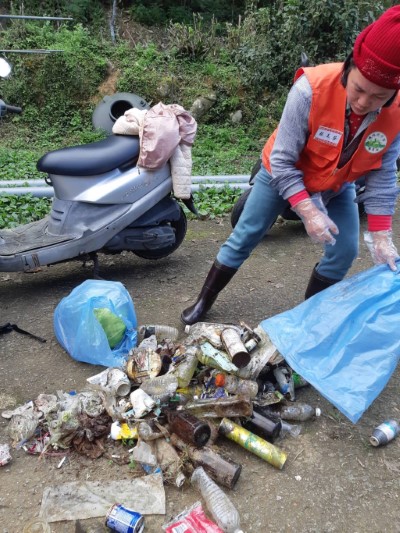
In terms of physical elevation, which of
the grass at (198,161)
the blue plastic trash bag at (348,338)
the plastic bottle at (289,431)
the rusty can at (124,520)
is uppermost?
the blue plastic trash bag at (348,338)

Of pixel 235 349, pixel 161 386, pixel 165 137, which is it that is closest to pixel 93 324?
pixel 161 386

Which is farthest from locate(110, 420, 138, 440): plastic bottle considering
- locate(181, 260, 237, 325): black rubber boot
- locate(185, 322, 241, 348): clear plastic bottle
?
locate(181, 260, 237, 325): black rubber boot

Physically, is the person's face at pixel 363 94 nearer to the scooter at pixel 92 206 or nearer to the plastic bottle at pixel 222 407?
the plastic bottle at pixel 222 407

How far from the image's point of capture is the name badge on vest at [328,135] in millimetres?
2281

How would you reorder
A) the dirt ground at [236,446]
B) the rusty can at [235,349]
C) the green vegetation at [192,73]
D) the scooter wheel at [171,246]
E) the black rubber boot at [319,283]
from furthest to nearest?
1. the green vegetation at [192,73]
2. the scooter wheel at [171,246]
3. the black rubber boot at [319,283]
4. the rusty can at [235,349]
5. the dirt ground at [236,446]

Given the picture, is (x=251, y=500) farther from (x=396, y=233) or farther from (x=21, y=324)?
(x=396, y=233)

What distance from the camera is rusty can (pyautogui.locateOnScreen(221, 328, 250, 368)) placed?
97.7 inches

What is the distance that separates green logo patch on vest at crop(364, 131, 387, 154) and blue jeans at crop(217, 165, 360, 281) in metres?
0.37

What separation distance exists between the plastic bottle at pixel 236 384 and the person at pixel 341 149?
0.76 metres

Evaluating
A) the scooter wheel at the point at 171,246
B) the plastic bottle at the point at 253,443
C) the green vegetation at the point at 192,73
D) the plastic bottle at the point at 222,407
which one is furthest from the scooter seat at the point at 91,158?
the green vegetation at the point at 192,73

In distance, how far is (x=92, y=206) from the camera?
3545 millimetres

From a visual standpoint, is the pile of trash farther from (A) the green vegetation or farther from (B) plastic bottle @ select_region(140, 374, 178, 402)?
(A) the green vegetation

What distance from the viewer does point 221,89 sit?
9.15 m

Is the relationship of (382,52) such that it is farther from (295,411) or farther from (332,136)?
(295,411)
